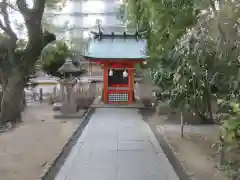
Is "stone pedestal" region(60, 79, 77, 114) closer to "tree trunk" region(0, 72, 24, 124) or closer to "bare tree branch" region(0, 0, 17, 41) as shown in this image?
"tree trunk" region(0, 72, 24, 124)

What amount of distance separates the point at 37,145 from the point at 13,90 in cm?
502

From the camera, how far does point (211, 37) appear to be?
6359mm

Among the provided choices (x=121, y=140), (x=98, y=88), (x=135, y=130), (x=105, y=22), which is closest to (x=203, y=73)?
(x=121, y=140)

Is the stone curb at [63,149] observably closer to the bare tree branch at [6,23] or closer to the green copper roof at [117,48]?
the bare tree branch at [6,23]

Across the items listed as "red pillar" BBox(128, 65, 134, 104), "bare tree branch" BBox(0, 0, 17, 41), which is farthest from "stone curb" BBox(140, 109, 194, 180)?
"red pillar" BBox(128, 65, 134, 104)

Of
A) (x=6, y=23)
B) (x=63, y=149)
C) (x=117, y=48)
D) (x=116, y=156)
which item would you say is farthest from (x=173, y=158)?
(x=117, y=48)

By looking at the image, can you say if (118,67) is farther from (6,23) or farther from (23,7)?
(23,7)

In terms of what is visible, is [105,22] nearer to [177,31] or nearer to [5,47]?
[5,47]

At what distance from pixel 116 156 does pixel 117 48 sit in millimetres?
13549

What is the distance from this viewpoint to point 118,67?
68.3 ft

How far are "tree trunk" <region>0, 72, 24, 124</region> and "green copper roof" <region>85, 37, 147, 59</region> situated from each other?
22.7ft

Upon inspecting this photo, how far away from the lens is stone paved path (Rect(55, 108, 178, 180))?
7209 mm

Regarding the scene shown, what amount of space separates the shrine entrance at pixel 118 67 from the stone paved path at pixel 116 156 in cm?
687

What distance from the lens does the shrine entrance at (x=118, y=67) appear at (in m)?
20.4
